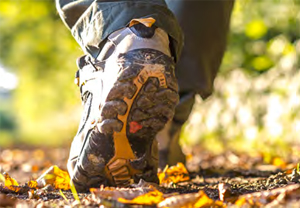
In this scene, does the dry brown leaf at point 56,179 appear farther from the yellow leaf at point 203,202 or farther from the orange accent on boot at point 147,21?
the yellow leaf at point 203,202

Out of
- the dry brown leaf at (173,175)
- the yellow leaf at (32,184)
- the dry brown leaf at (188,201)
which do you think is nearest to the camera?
the dry brown leaf at (188,201)

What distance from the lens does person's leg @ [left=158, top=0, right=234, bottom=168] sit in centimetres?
258

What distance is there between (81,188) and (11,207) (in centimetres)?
43

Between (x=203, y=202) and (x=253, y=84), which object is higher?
(x=203, y=202)

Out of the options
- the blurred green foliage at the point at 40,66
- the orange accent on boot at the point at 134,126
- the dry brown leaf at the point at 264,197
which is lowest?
the blurred green foliage at the point at 40,66

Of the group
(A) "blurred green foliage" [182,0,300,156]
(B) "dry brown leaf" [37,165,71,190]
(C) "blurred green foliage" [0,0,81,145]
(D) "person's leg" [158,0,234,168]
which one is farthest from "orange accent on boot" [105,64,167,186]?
(C) "blurred green foliage" [0,0,81,145]

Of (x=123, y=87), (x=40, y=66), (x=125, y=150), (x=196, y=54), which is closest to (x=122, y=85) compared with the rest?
(x=123, y=87)

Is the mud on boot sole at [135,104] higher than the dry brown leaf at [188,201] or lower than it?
higher

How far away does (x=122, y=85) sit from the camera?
151 centimetres

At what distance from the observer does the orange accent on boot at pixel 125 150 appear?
154cm

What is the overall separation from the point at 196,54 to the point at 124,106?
1.17 meters

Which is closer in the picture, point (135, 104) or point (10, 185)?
point (135, 104)

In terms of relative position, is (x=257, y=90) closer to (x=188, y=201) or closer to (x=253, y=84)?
(x=253, y=84)

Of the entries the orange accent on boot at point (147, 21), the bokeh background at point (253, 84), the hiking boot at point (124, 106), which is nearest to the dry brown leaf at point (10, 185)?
the hiking boot at point (124, 106)
